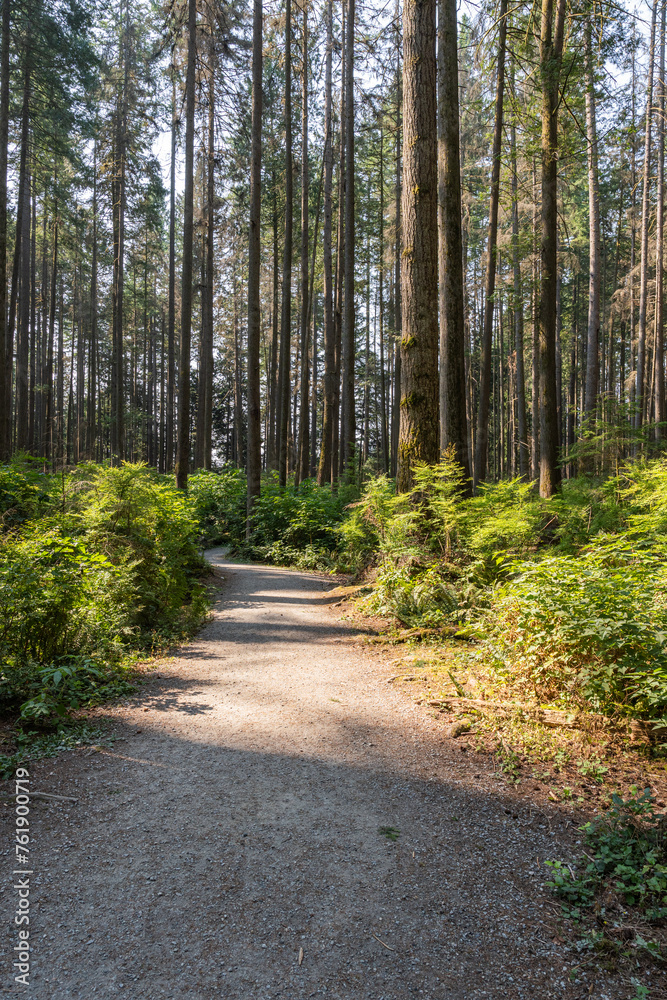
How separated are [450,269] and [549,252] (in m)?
3.89

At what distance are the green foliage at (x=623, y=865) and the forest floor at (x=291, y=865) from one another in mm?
108

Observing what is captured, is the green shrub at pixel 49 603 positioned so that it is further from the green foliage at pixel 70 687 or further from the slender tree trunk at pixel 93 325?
the slender tree trunk at pixel 93 325

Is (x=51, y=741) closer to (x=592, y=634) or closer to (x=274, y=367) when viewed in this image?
(x=592, y=634)

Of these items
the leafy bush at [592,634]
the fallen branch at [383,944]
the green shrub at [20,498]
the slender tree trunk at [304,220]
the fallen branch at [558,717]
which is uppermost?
the slender tree trunk at [304,220]

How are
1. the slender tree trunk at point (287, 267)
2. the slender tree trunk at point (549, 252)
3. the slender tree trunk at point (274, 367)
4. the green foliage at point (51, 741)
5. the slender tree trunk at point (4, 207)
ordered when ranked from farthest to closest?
the slender tree trunk at point (274, 367) → the slender tree trunk at point (287, 267) → the slender tree trunk at point (4, 207) → the slender tree trunk at point (549, 252) → the green foliage at point (51, 741)

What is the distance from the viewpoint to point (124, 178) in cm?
2184

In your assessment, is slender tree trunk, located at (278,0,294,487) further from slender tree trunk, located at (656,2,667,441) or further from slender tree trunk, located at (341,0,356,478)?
slender tree trunk, located at (656,2,667,441)

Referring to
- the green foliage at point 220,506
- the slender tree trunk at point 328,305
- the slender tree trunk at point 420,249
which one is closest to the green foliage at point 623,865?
the slender tree trunk at point 420,249

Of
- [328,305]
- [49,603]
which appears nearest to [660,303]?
[328,305]

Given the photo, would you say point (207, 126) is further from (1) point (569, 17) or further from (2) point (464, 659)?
(2) point (464, 659)

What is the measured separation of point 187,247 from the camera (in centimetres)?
1457

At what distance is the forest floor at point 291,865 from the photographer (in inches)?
74.3

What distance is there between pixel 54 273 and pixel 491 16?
1062 inches

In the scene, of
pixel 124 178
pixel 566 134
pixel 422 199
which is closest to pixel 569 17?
pixel 566 134
